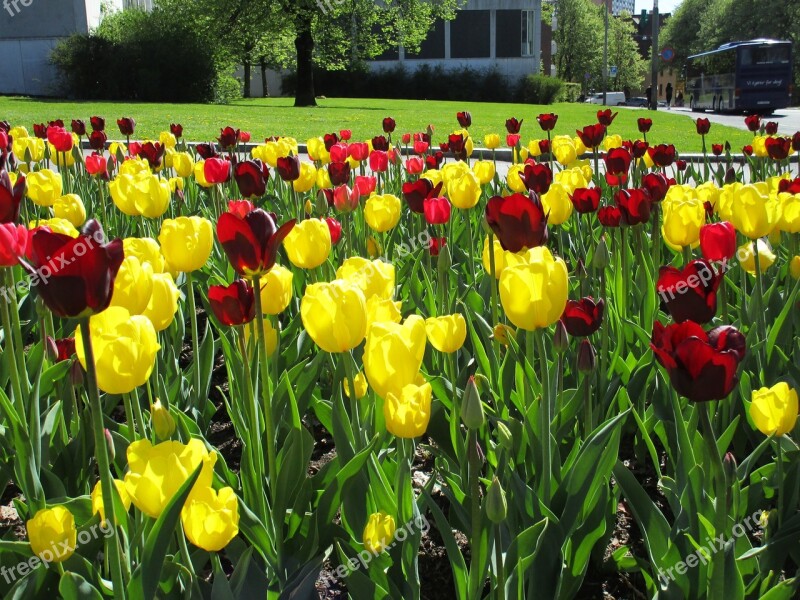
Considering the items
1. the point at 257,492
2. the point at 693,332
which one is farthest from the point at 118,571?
the point at 693,332

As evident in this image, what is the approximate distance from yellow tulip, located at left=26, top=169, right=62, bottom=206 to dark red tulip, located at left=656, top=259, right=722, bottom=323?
2.70 metres

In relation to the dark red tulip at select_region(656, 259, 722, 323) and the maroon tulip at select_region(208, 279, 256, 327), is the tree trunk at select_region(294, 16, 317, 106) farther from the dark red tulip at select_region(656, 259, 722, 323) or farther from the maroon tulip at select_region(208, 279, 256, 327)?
the dark red tulip at select_region(656, 259, 722, 323)

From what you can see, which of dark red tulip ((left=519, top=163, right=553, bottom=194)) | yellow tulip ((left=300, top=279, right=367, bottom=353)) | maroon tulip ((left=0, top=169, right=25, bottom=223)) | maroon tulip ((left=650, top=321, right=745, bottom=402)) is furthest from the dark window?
maroon tulip ((left=650, top=321, right=745, bottom=402))

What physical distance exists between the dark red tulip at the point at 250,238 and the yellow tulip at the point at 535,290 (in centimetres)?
42

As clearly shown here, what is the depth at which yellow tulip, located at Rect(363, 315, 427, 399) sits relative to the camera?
136cm

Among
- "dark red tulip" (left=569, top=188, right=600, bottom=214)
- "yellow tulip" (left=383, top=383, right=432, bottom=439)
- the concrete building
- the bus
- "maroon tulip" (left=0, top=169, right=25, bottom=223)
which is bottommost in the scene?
"yellow tulip" (left=383, top=383, right=432, bottom=439)

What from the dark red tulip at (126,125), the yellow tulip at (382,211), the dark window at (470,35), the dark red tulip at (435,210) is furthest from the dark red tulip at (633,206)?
the dark window at (470,35)

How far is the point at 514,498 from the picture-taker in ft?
5.31

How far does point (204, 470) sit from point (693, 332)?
76cm

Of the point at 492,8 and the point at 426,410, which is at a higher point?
the point at 492,8

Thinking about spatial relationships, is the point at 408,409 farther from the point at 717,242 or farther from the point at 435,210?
the point at 435,210

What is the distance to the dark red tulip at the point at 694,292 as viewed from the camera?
1.43m

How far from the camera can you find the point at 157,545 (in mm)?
1160

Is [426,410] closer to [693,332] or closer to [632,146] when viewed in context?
[693,332]
